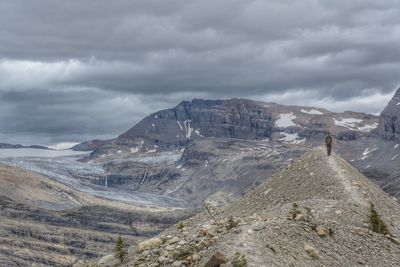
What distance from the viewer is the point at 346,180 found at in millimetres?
40000

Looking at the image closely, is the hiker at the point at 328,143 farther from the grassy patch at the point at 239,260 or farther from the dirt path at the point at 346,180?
the grassy patch at the point at 239,260

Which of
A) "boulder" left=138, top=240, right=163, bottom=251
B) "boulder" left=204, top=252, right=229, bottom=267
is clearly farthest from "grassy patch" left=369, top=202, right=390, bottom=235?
"boulder" left=204, top=252, right=229, bottom=267

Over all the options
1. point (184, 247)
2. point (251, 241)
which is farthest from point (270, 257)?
point (184, 247)

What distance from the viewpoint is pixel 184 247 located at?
75.5ft

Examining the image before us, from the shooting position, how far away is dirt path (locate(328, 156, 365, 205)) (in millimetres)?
37075

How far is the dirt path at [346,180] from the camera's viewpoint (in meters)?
37.1

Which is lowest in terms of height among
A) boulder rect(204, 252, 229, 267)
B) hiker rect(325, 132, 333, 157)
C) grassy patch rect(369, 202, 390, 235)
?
grassy patch rect(369, 202, 390, 235)

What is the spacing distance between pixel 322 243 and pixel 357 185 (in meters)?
15.9

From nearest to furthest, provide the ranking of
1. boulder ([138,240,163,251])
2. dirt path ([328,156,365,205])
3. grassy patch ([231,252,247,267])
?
grassy patch ([231,252,247,267]) < boulder ([138,240,163,251]) < dirt path ([328,156,365,205])

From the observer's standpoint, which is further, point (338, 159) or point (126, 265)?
point (338, 159)

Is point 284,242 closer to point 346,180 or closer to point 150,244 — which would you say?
point 150,244

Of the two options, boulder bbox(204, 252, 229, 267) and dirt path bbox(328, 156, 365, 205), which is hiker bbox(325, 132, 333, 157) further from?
boulder bbox(204, 252, 229, 267)

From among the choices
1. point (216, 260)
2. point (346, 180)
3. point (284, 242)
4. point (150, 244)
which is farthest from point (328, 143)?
point (216, 260)

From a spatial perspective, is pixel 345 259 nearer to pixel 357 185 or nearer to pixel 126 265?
pixel 126 265
